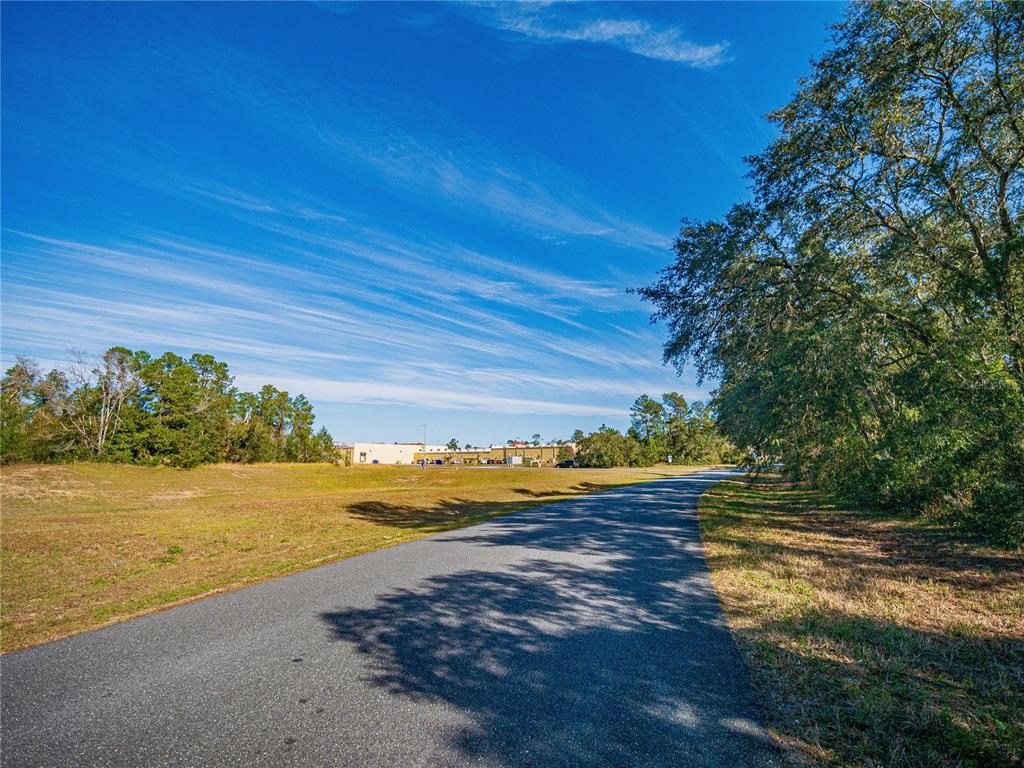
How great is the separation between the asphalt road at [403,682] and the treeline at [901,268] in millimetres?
5187

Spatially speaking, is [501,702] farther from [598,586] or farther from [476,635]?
[598,586]

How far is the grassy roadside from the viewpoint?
112 inches

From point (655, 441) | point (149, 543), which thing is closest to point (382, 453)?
point (655, 441)

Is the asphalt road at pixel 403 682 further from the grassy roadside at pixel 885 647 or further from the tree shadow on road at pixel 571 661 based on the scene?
the grassy roadside at pixel 885 647

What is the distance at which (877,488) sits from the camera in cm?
1263

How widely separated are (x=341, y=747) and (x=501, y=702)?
1132mm

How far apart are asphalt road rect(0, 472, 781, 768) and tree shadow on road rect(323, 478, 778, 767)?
2 centimetres

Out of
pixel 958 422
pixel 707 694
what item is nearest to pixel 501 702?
pixel 707 694

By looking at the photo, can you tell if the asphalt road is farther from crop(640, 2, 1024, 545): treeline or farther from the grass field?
crop(640, 2, 1024, 545): treeline

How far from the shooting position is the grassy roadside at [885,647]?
285cm

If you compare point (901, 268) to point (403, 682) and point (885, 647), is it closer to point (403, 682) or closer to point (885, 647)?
point (885, 647)

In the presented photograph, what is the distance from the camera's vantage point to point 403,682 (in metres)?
3.80

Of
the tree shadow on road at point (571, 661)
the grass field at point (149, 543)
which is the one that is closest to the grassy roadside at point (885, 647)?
the tree shadow on road at point (571, 661)

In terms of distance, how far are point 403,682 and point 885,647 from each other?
4298 mm
